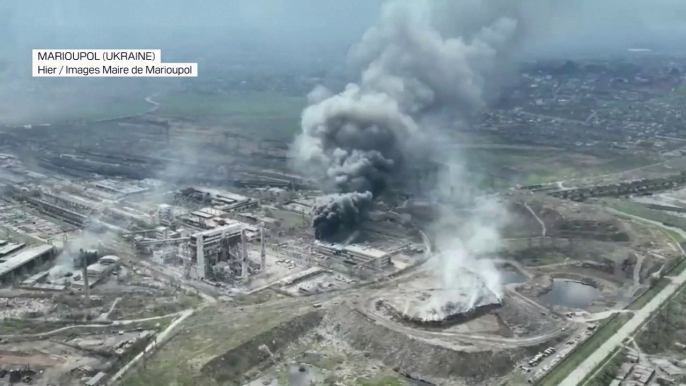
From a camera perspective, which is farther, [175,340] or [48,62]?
[48,62]

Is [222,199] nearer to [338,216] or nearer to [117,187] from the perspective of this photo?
[117,187]

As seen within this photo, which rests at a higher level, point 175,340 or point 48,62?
point 48,62

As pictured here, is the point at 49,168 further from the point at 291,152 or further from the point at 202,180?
the point at 291,152

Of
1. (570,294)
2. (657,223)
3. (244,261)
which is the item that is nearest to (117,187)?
(244,261)

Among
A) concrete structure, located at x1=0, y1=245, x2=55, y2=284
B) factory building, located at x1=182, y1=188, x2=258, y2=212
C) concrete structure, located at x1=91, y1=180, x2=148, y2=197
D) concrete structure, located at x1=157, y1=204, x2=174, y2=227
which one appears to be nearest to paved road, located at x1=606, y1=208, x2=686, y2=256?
factory building, located at x1=182, y1=188, x2=258, y2=212

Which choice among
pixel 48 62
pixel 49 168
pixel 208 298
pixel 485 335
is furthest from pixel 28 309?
pixel 49 168

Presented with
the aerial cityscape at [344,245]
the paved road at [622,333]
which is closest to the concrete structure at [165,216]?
the aerial cityscape at [344,245]

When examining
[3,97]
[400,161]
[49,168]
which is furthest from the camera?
[3,97]

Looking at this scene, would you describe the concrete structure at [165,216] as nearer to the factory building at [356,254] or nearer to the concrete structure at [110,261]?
the concrete structure at [110,261]
